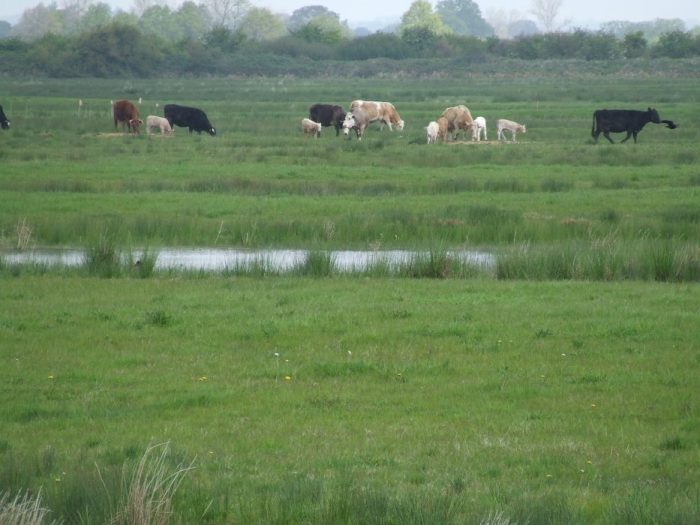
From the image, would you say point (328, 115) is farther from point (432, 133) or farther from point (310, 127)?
point (432, 133)

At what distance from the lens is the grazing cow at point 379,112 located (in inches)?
Answer: 1730

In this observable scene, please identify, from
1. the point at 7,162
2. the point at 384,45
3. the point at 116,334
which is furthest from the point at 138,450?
the point at 384,45

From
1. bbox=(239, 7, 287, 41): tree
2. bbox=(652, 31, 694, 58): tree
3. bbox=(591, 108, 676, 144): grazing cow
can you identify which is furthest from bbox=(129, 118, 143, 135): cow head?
bbox=(239, 7, 287, 41): tree

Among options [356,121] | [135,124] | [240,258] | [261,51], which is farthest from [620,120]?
[261,51]

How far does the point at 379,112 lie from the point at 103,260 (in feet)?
91.9

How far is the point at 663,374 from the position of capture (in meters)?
11.1

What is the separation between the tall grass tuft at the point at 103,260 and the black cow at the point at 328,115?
2886cm

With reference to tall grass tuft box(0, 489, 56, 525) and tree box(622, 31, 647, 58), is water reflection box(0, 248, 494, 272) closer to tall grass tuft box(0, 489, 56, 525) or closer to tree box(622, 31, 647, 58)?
tall grass tuft box(0, 489, 56, 525)

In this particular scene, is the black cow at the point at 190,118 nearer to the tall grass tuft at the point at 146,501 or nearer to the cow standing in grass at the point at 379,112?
the cow standing in grass at the point at 379,112

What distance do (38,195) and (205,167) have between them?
6049 mm

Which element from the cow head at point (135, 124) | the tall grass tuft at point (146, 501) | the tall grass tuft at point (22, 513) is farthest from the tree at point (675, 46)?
the tall grass tuft at point (22, 513)

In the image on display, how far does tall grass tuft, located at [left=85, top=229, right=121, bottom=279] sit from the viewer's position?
17250mm

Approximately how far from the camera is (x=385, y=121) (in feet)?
149

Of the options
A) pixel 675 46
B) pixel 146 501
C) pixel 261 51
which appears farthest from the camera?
pixel 261 51
